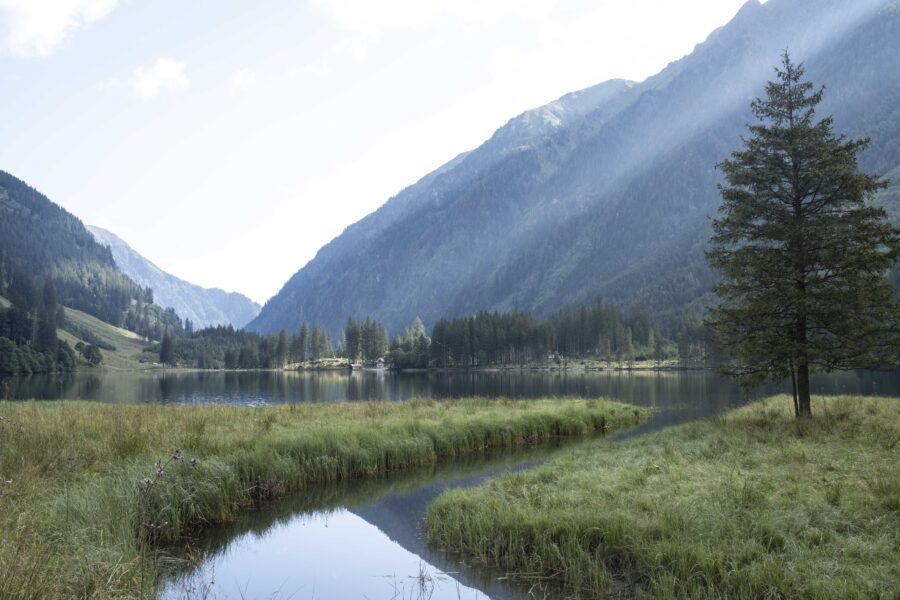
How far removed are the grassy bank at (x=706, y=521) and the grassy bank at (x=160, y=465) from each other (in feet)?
21.8

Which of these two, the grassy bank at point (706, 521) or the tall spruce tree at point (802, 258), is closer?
the grassy bank at point (706, 521)

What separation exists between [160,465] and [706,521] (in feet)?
32.8

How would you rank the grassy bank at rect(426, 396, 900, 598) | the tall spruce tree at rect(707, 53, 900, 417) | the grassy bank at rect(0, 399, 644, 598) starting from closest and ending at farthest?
the grassy bank at rect(0, 399, 644, 598) → the grassy bank at rect(426, 396, 900, 598) → the tall spruce tree at rect(707, 53, 900, 417)

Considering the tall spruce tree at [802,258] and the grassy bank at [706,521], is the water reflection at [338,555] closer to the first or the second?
the grassy bank at [706,521]

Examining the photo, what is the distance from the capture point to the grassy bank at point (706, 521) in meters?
9.37

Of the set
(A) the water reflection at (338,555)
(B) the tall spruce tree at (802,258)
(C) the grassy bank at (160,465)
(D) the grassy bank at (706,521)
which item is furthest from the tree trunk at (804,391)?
(A) the water reflection at (338,555)

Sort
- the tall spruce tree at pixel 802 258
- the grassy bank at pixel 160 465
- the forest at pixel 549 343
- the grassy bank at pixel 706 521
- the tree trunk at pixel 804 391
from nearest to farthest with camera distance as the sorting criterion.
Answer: the grassy bank at pixel 160 465 < the grassy bank at pixel 706 521 < the tall spruce tree at pixel 802 258 < the tree trunk at pixel 804 391 < the forest at pixel 549 343

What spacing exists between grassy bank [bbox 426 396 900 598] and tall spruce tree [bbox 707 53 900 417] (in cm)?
465

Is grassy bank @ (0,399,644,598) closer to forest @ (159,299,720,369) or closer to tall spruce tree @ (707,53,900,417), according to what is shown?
tall spruce tree @ (707,53,900,417)

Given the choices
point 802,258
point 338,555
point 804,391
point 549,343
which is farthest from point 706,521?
point 549,343

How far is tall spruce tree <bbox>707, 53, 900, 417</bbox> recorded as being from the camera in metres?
22.4

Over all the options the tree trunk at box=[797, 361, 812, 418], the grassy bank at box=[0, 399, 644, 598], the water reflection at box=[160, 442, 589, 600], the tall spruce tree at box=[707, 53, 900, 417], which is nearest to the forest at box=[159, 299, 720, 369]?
the grassy bank at box=[0, 399, 644, 598]

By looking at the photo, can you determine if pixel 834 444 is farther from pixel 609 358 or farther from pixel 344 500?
pixel 609 358

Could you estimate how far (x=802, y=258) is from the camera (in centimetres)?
2372
